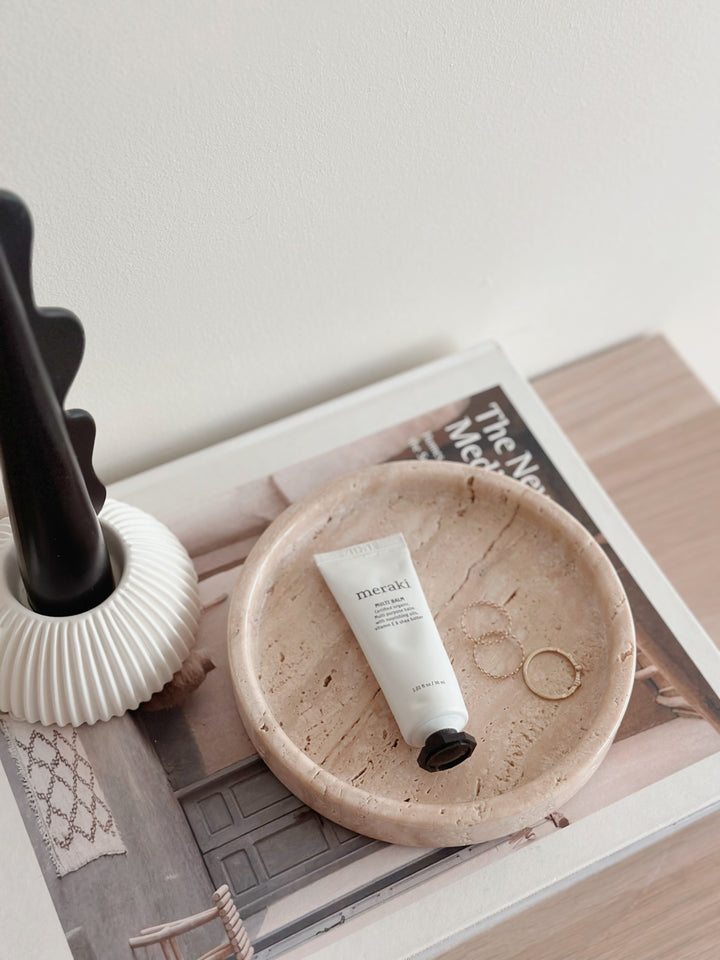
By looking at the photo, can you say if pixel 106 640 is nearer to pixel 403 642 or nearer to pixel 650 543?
pixel 403 642

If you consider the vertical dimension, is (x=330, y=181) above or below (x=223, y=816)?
above

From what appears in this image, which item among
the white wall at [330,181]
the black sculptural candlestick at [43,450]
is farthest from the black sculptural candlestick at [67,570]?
the white wall at [330,181]

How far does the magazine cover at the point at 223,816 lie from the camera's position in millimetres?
419

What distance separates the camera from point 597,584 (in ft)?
1.57

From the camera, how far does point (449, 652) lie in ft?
1.54

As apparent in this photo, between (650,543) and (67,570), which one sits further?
(650,543)

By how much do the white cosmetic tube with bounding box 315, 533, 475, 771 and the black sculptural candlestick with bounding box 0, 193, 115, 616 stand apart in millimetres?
122

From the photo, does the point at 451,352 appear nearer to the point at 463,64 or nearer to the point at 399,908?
the point at 463,64

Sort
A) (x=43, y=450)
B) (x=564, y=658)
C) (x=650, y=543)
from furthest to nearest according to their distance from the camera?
1. (x=650, y=543)
2. (x=564, y=658)
3. (x=43, y=450)

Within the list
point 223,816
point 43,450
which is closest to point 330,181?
point 43,450

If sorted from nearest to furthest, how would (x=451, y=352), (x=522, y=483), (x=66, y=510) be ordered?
(x=66, y=510), (x=522, y=483), (x=451, y=352)

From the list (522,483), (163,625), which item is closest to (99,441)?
(163,625)

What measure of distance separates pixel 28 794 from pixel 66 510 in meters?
0.16

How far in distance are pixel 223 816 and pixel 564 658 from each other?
0.61ft
